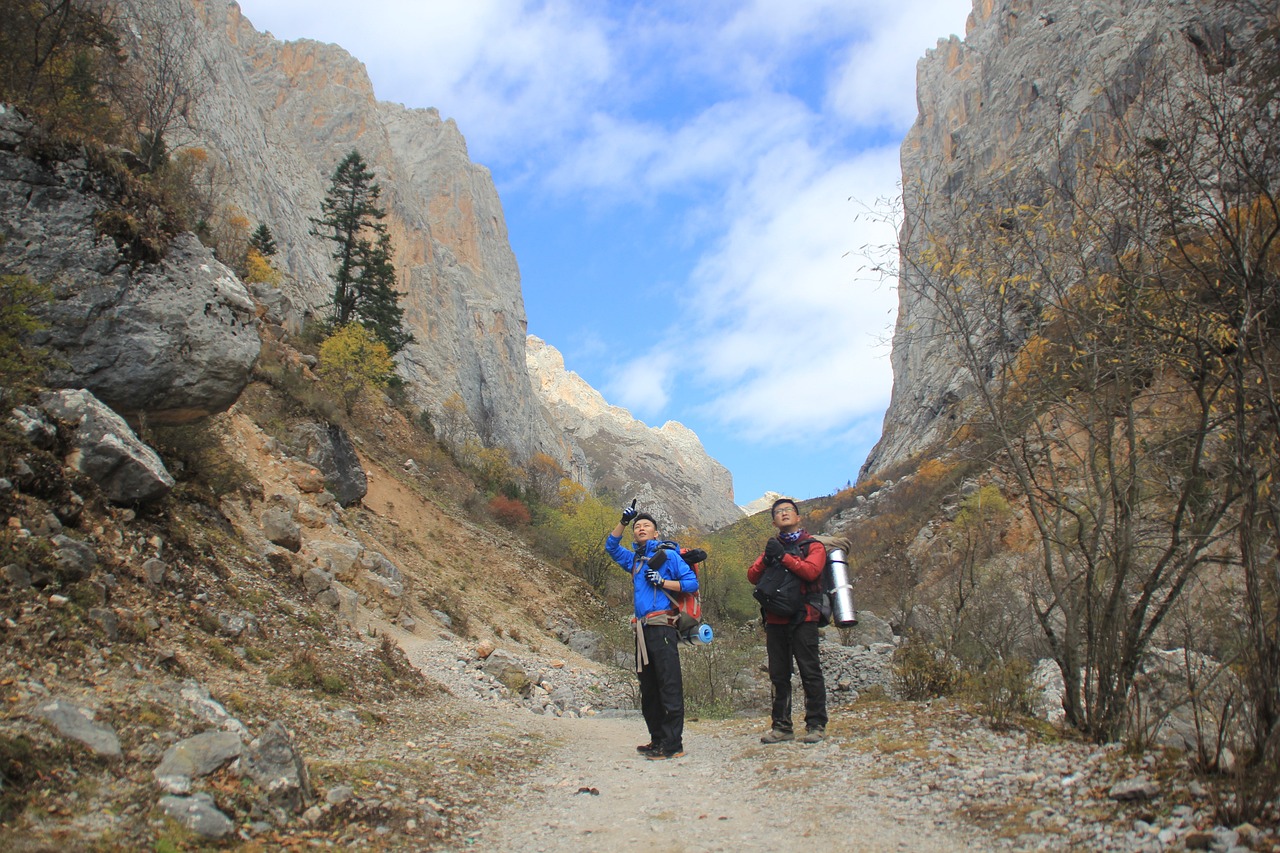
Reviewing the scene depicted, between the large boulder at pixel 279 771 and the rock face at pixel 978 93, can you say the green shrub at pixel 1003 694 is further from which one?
the rock face at pixel 978 93

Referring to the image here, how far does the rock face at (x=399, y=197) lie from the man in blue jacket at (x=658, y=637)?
37900 mm

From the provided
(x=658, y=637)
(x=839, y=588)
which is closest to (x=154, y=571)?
(x=658, y=637)

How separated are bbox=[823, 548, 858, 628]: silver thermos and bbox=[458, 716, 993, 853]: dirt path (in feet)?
3.02

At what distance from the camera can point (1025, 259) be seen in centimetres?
506

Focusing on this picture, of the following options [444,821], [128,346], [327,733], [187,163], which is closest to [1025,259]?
[444,821]

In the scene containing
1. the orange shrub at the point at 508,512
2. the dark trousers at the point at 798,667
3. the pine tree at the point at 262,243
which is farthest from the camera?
the pine tree at the point at 262,243

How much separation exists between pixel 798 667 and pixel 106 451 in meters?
5.53

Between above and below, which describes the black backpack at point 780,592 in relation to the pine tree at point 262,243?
→ below

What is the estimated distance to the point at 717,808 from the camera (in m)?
3.80

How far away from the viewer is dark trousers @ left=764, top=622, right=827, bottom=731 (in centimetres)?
547

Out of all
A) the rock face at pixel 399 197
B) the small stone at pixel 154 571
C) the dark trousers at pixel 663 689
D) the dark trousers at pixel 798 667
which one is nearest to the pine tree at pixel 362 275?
the rock face at pixel 399 197

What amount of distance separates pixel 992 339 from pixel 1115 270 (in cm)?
98

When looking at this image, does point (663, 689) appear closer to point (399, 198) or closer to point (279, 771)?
point (279, 771)

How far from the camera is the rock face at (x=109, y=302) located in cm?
577
